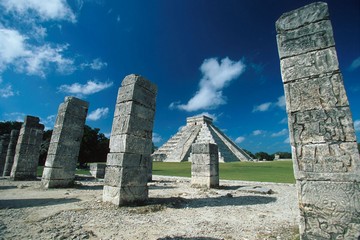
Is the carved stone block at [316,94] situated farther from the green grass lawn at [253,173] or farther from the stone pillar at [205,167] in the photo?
the green grass lawn at [253,173]

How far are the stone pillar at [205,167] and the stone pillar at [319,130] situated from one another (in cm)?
631

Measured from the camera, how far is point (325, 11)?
302 centimetres

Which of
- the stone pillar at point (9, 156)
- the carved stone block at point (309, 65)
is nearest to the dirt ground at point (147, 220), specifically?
the carved stone block at point (309, 65)

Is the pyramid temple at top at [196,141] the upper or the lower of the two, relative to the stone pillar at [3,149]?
upper

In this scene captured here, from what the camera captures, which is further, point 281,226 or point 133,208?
point 133,208

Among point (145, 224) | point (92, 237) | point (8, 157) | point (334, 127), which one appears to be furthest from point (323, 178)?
point (8, 157)

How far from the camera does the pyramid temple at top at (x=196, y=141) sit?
42.2 metres

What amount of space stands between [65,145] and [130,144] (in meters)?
4.42

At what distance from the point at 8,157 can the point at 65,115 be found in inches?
346

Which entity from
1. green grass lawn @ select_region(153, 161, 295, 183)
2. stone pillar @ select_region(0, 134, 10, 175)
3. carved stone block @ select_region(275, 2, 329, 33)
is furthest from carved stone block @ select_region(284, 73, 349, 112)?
stone pillar @ select_region(0, 134, 10, 175)

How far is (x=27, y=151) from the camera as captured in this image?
35.1 ft

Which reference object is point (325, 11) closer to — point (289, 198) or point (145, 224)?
point (145, 224)

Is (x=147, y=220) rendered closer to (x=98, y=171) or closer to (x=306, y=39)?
(x=306, y=39)

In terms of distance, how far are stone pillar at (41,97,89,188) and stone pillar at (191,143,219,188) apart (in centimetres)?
533
